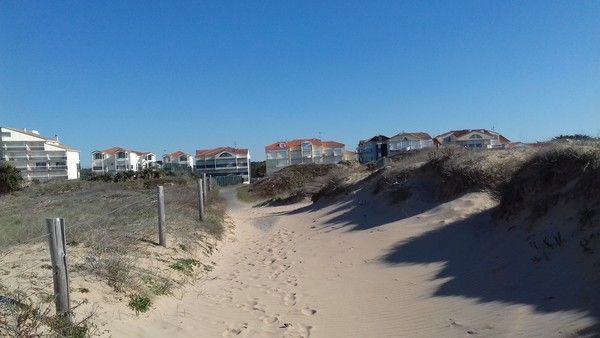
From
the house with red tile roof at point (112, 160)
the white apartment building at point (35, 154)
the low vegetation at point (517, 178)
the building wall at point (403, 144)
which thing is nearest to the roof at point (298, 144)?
the building wall at point (403, 144)

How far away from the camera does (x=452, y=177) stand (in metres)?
15.2

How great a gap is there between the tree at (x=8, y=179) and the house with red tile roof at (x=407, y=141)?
62158 millimetres

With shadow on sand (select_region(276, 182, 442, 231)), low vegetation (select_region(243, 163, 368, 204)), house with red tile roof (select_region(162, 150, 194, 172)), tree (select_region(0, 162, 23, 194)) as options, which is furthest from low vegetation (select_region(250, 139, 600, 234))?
house with red tile roof (select_region(162, 150, 194, 172))

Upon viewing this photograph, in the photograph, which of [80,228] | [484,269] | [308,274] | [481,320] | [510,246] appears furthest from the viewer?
[80,228]

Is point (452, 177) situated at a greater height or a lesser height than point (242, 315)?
greater

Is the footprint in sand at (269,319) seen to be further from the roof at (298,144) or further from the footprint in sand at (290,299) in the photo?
the roof at (298,144)

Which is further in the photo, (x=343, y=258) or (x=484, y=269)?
(x=343, y=258)

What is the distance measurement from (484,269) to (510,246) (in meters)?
1.25

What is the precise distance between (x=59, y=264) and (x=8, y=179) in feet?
143

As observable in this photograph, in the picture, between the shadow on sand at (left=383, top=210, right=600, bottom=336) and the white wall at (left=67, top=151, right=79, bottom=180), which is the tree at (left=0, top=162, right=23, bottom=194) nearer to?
the white wall at (left=67, top=151, right=79, bottom=180)

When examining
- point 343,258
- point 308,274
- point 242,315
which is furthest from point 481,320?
point 343,258

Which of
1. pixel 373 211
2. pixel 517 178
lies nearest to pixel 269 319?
pixel 517 178

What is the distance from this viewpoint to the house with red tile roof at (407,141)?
90.6 m

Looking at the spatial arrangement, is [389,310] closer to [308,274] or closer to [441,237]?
[308,274]
